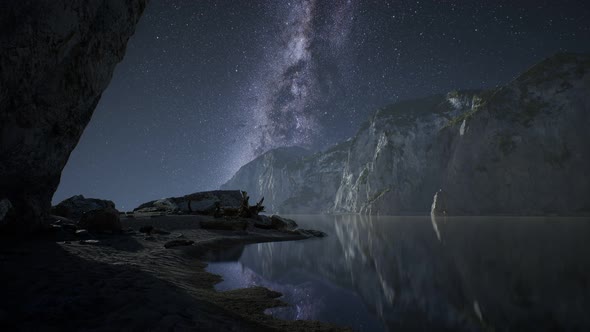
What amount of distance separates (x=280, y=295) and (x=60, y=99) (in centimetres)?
965

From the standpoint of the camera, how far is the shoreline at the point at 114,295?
13.0 feet

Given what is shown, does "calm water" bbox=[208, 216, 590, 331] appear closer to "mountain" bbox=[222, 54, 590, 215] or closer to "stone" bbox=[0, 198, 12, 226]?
"stone" bbox=[0, 198, 12, 226]

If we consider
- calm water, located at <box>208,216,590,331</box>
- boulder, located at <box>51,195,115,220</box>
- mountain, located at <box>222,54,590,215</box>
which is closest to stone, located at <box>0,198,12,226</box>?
calm water, located at <box>208,216,590,331</box>

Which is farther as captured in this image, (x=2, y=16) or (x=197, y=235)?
(x=197, y=235)

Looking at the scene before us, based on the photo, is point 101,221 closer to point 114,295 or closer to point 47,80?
point 47,80

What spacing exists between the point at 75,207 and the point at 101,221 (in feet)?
41.3

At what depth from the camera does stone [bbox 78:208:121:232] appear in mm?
13262

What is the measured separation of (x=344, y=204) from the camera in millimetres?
171125

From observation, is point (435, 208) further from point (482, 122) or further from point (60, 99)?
point (60, 99)

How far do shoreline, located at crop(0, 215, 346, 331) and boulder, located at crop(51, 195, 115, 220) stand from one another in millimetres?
15129

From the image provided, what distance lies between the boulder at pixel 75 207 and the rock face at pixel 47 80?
1258 centimetres

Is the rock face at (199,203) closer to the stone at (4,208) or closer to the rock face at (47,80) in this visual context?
the rock face at (47,80)

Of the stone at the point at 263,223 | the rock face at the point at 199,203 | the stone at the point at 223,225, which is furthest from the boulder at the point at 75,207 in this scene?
the stone at the point at 263,223

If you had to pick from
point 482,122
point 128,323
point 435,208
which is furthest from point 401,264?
point 482,122
